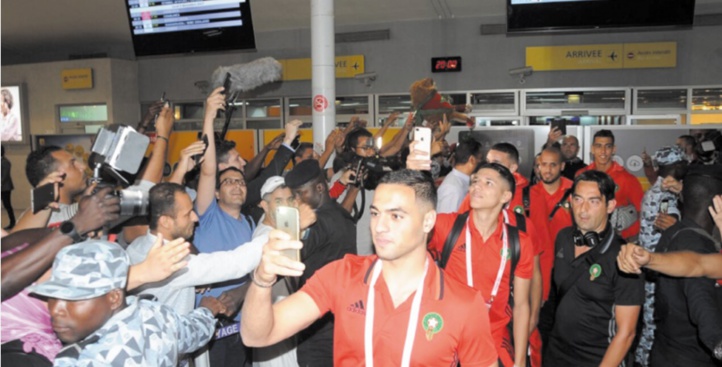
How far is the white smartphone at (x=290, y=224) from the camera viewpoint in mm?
1719

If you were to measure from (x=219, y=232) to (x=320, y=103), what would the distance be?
3.68m

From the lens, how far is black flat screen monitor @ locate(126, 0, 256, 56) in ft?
19.0

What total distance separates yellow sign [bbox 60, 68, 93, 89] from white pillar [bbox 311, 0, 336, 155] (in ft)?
30.1

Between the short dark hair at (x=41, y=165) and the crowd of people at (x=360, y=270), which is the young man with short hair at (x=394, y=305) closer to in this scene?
the crowd of people at (x=360, y=270)

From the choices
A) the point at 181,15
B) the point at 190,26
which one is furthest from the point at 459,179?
the point at 181,15

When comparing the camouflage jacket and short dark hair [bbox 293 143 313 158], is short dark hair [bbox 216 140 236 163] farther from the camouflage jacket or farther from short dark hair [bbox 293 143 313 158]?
the camouflage jacket

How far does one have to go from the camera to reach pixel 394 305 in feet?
6.84

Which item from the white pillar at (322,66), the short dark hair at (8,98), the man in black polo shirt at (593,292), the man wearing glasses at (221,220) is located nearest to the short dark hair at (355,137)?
the man wearing glasses at (221,220)

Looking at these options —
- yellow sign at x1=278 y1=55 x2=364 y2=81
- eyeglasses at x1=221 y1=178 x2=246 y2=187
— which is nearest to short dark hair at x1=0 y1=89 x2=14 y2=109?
yellow sign at x1=278 y1=55 x2=364 y2=81

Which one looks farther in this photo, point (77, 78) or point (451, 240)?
point (77, 78)

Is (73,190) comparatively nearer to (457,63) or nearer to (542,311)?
(542,311)

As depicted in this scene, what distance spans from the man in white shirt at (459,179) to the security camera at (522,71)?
6.79 metres

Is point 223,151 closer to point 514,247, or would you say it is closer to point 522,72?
point 514,247

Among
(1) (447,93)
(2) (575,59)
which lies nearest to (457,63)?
(1) (447,93)
